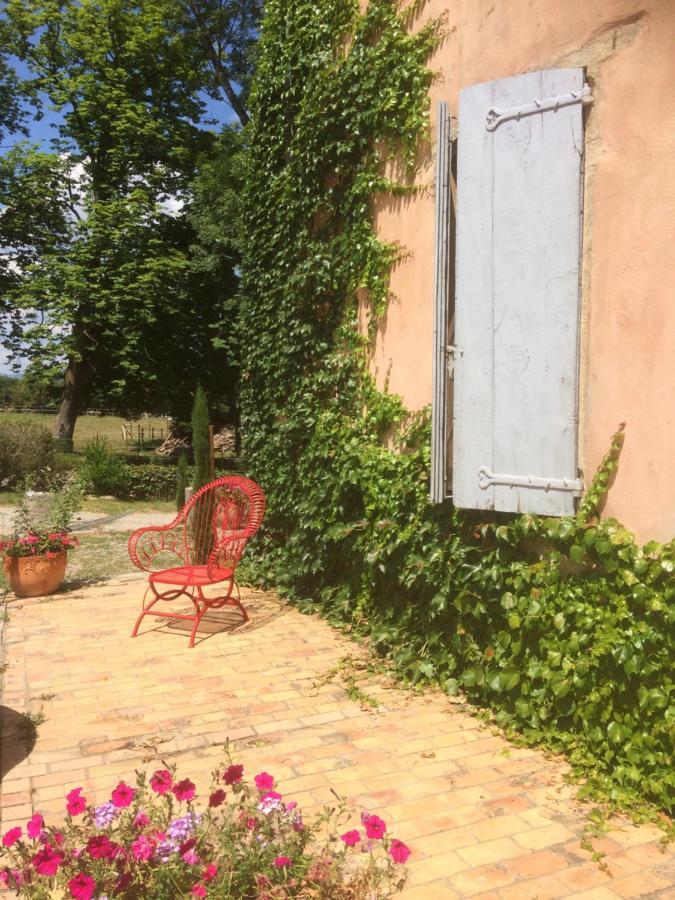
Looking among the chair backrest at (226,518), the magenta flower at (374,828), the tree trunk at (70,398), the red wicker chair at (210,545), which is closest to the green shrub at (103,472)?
the tree trunk at (70,398)

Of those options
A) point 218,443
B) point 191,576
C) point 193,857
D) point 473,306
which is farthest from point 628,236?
point 218,443

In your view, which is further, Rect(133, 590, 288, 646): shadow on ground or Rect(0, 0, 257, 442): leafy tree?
Rect(0, 0, 257, 442): leafy tree

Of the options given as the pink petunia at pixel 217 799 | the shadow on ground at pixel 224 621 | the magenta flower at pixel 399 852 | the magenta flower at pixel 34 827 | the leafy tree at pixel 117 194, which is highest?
the leafy tree at pixel 117 194

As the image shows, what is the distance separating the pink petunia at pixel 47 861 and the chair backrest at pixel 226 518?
2980mm

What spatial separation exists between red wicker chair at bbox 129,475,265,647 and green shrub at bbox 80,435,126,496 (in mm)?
8959

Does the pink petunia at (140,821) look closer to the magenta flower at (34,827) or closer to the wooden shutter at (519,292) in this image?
the magenta flower at (34,827)

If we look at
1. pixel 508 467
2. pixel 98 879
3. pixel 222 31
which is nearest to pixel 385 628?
pixel 508 467

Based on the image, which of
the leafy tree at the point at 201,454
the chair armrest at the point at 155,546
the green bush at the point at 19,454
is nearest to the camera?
the chair armrest at the point at 155,546

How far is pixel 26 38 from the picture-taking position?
19.3 meters

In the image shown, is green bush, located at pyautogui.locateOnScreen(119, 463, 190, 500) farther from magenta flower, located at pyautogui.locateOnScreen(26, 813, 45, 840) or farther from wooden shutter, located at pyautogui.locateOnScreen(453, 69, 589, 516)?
magenta flower, located at pyautogui.locateOnScreen(26, 813, 45, 840)

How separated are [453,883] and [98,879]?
1.08m

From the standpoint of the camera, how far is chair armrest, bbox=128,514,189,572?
4.99 m

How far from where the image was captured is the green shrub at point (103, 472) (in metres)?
15.1

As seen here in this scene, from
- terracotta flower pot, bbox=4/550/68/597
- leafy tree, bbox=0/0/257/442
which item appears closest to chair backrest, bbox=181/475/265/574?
terracotta flower pot, bbox=4/550/68/597
